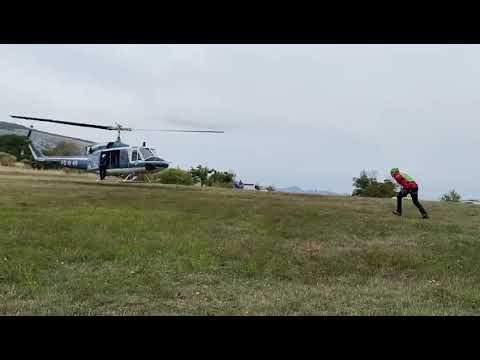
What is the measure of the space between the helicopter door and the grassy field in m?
10.7

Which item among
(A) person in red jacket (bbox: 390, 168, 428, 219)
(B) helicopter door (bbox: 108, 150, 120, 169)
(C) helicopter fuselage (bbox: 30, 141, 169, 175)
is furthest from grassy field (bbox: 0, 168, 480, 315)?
(B) helicopter door (bbox: 108, 150, 120, 169)

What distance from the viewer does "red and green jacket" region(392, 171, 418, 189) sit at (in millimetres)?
12430

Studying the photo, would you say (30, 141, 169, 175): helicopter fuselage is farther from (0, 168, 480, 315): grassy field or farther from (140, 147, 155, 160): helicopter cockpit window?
(0, 168, 480, 315): grassy field

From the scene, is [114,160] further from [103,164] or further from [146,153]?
[146,153]

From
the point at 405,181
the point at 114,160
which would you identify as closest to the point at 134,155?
the point at 114,160

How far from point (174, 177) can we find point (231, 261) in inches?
1184

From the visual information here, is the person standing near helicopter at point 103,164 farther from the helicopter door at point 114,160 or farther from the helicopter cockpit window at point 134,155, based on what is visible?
the helicopter cockpit window at point 134,155

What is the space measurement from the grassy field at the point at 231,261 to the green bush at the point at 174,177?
23795mm

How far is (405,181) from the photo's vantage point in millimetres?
12445

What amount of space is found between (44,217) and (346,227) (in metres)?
7.16
